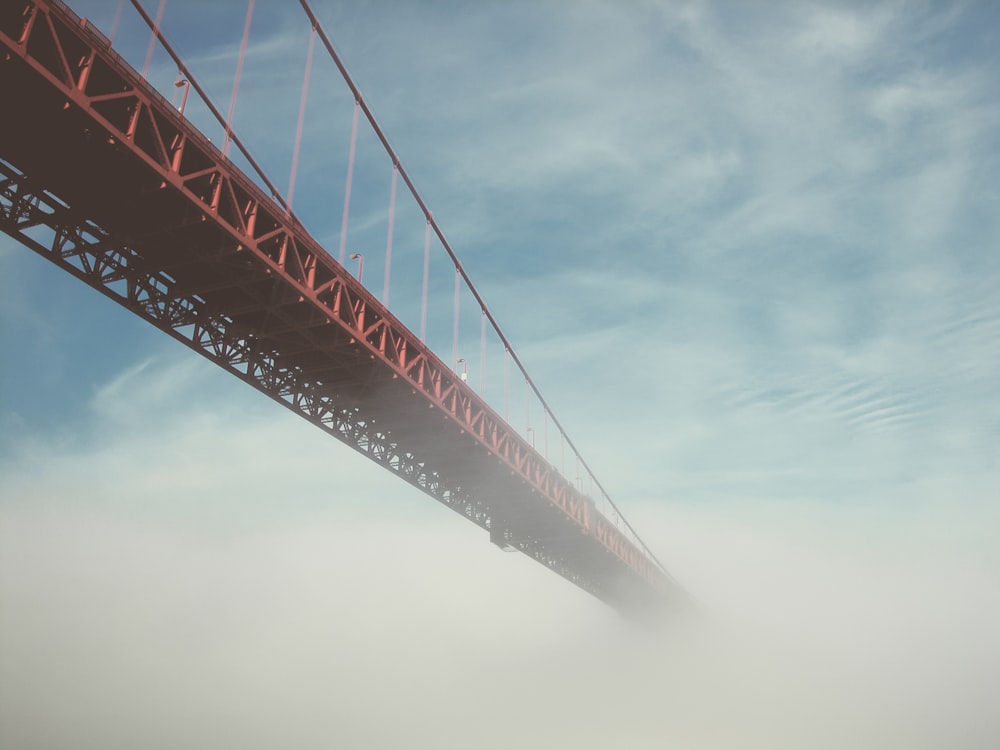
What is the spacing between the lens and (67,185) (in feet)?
45.6

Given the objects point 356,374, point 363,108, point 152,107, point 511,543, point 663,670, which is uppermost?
point 363,108

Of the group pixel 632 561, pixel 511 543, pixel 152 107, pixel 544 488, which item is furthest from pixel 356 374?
pixel 632 561

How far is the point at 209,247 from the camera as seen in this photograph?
15453mm

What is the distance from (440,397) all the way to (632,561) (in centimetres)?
3351

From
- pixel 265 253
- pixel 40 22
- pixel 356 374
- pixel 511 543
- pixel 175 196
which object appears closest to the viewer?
pixel 40 22

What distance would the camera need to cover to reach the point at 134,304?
16828 millimetres

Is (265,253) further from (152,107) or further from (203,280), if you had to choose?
(152,107)

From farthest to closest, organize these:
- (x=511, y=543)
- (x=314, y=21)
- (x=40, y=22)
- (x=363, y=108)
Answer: (x=511, y=543) < (x=363, y=108) < (x=314, y=21) < (x=40, y=22)

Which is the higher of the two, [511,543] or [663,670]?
[511,543]

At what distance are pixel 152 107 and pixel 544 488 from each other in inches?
1006

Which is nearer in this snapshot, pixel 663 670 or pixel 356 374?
pixel 356 374

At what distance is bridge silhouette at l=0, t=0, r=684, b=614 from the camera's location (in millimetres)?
11602

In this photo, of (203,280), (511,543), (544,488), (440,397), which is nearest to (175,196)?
(203,280)

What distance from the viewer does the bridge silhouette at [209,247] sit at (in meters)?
11.6
